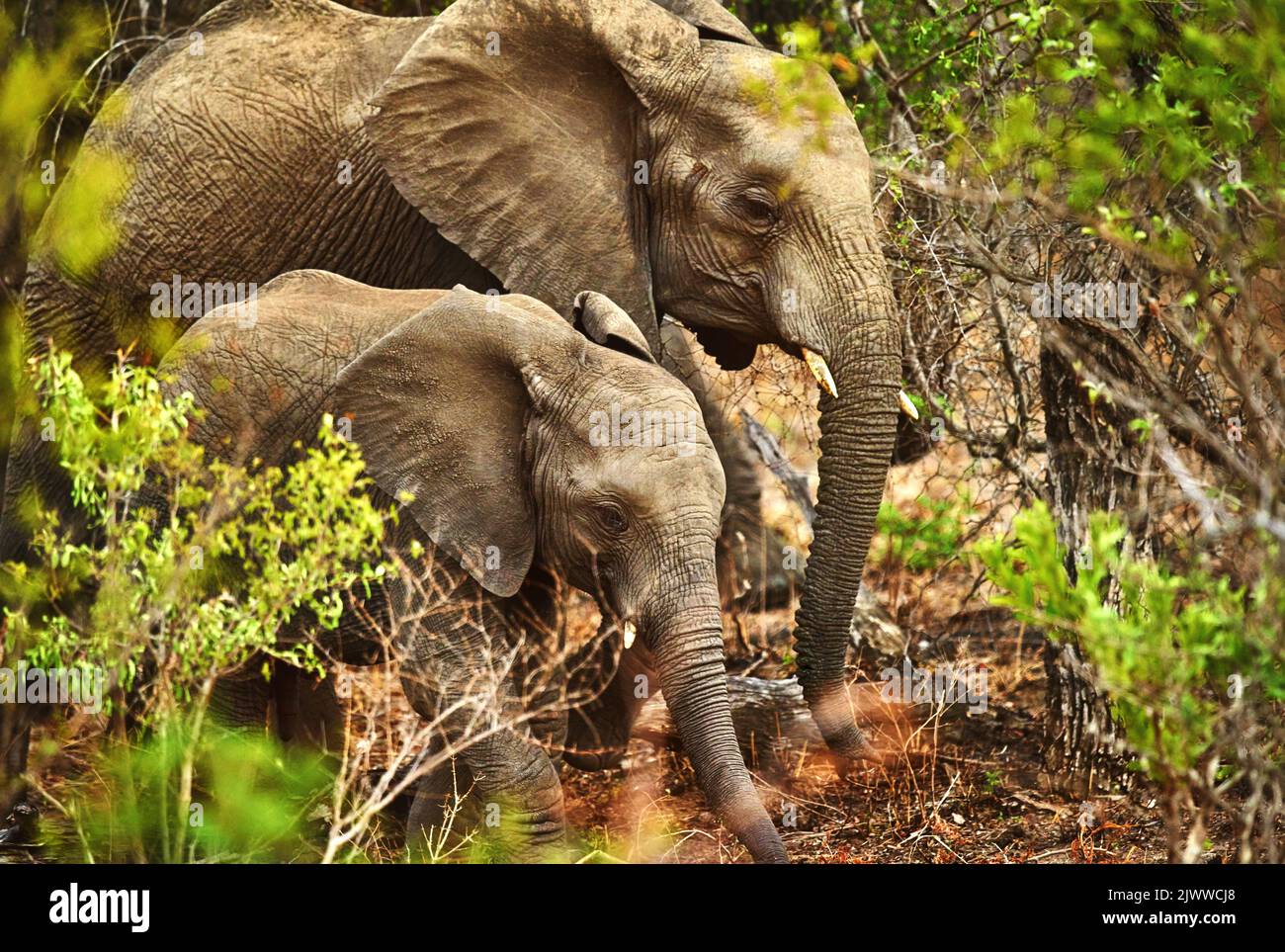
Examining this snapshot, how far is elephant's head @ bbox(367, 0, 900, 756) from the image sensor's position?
25.7 feet

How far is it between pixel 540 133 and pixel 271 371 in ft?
5.59

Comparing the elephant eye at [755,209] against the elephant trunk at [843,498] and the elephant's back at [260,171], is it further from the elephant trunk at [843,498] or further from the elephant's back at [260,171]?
the elephant's back at [260,171]

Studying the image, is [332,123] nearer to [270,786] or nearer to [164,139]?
[164,139]

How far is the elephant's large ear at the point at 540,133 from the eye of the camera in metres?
8.22

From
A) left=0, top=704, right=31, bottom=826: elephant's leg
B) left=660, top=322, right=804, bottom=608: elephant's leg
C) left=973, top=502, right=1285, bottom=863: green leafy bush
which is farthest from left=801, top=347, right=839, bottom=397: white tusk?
left=0, top=704, right=31, bottom=826: elephant's leg

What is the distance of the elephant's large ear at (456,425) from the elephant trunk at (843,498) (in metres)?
1.24

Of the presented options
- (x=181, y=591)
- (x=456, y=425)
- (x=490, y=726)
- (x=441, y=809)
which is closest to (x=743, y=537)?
(x=441, y=809)

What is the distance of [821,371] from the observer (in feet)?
25.6

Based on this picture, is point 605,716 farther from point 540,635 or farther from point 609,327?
point 609,327

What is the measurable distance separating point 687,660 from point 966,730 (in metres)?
2.51

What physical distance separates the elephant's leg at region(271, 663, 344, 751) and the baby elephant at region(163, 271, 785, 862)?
99 cm

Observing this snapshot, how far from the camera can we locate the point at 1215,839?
7641mm

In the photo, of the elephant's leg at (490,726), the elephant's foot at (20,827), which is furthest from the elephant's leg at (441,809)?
the elephant's foot at (20,827)

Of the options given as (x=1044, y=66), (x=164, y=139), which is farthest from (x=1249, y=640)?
(x=164, y=139)
